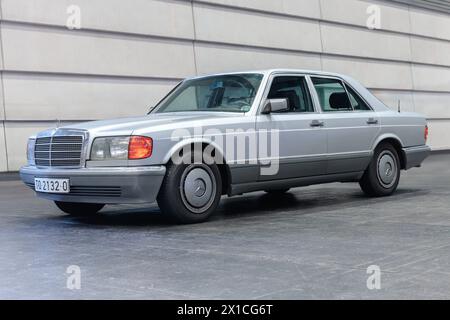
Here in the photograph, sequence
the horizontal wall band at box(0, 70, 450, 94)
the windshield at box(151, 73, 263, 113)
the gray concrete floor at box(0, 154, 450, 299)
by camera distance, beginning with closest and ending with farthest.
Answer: the gray concrete floor at box(0, 154, 450, 299) < the windshield at box(151, 73, 263, 113) < the horizontal wall band at box(0, 70, 450, 94)

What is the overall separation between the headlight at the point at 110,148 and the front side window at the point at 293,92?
71.9 inches

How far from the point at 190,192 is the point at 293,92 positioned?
6.17ft

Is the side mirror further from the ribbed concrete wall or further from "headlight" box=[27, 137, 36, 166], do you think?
the ribbed concrete wall

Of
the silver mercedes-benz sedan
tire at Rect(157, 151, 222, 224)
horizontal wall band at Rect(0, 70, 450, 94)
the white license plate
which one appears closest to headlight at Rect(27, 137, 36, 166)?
the silver mercedes-benz sedan

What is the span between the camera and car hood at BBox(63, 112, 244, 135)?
582cm

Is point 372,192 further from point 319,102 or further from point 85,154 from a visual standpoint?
point 85,154

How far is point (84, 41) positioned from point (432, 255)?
958 cm

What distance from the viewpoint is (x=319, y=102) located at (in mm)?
7297

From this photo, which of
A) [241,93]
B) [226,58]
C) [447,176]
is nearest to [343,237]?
[241,93]

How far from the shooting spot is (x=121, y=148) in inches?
227

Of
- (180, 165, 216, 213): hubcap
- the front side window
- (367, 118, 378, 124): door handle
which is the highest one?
the front side window

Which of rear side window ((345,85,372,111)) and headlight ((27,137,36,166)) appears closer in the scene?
headlight ((27,137,36,166))

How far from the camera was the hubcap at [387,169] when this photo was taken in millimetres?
7840

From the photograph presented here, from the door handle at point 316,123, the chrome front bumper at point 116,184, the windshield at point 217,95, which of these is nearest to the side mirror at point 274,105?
the windshield at point 217,95
